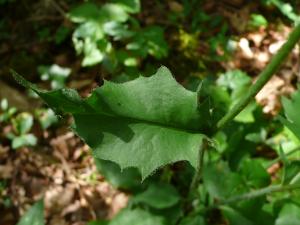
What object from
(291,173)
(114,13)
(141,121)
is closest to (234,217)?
(291,173)

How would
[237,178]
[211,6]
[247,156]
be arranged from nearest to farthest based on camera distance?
[237,178]
[247,156]
[211,6]

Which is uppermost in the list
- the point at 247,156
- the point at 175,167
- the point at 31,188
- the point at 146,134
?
the point at 146,134

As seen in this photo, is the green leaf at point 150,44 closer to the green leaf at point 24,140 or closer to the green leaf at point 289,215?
the green leaf at point 24,140

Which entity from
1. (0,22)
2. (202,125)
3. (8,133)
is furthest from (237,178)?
(0,22)

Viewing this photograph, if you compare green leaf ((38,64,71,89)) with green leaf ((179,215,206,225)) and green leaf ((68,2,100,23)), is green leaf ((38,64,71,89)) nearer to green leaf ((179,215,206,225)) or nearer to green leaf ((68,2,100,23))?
green leaf ((68,2,100,23))

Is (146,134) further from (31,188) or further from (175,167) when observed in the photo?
(31,188)

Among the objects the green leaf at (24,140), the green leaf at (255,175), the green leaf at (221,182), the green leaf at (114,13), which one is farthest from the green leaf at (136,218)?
the green leaf at (114,13)

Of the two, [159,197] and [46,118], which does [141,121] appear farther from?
[46,118]
